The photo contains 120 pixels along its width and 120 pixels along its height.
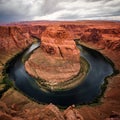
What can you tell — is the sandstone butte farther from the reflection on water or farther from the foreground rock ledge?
the foreground rock ledge

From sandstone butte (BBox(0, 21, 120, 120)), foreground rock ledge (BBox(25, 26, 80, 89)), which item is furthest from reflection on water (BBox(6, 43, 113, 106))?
foreground rock ledge (BBox(25, 26, 80, 89))

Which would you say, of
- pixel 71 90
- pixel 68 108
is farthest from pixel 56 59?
pixel 68 108

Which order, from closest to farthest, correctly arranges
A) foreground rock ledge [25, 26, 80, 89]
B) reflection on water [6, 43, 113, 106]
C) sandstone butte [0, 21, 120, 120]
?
sandstone butte [0, 21, 120, 120] < reflection on water [6, 43, 113, 106] < foreground rock ledge [25, 26, 80, 89]

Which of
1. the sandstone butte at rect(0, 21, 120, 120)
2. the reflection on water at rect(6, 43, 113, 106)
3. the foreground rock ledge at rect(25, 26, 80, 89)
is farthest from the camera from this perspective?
the foreground rock ledge at rect(25, 26, 80, 89)

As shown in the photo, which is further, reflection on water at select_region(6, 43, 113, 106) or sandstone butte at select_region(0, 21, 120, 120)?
reflection on water at select_region(6, 43, 113, 106)

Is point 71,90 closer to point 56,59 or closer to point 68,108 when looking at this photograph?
point 56,59

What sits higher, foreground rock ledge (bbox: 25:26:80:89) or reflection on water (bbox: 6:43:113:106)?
foreground rock ledge (bbox: 25:26:80:89)

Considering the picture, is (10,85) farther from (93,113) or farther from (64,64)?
(93,113)
